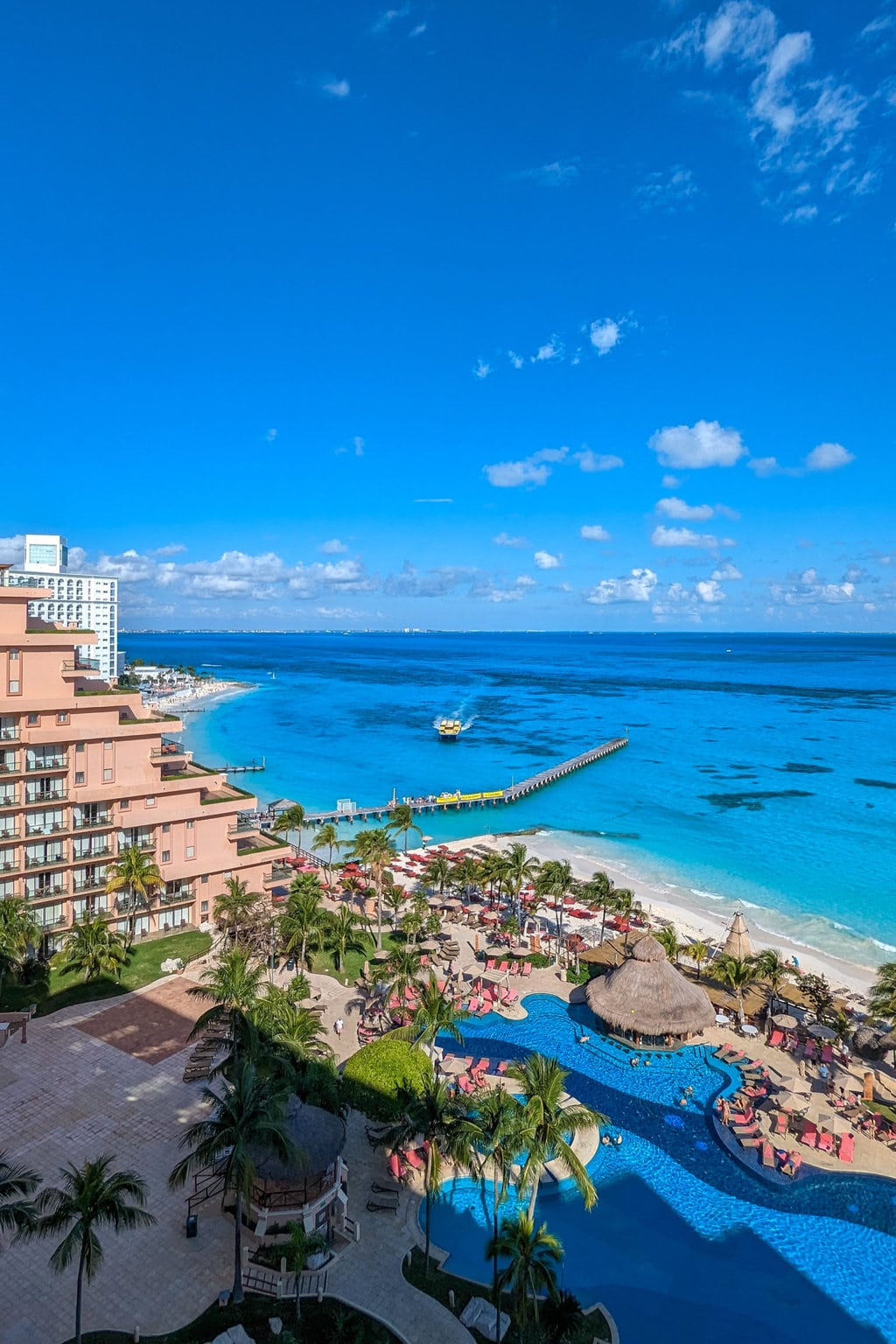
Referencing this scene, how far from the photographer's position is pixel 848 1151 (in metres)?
23.8

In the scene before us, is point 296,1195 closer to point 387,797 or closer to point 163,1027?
point 163,1027

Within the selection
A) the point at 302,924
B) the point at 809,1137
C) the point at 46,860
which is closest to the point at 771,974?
the point at 809,1137

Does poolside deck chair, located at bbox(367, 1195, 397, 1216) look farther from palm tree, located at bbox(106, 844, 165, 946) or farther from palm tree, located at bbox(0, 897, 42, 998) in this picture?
palm tree, located at bbox(106, 844, 165, 946)

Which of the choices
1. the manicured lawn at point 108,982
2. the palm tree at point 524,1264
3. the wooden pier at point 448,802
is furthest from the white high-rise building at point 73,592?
the palm tree at point 524,1264

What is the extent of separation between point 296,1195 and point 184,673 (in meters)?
174

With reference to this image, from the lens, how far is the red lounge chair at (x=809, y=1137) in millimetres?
24484

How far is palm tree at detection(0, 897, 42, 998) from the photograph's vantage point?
91.9 ft

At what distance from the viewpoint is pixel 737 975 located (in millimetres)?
31656

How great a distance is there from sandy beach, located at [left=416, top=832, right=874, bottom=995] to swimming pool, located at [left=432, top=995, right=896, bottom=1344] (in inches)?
657

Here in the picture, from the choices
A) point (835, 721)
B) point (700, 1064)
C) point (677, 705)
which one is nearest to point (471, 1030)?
point (700, 1064)

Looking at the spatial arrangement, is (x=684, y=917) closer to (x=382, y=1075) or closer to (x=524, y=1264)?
(x=382, y=1075)

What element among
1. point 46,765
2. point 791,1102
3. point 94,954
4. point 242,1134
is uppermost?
point 46,765

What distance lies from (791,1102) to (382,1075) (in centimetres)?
1544

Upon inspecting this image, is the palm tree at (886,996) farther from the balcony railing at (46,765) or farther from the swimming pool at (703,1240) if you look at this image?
the balcony railing at (46,765)
